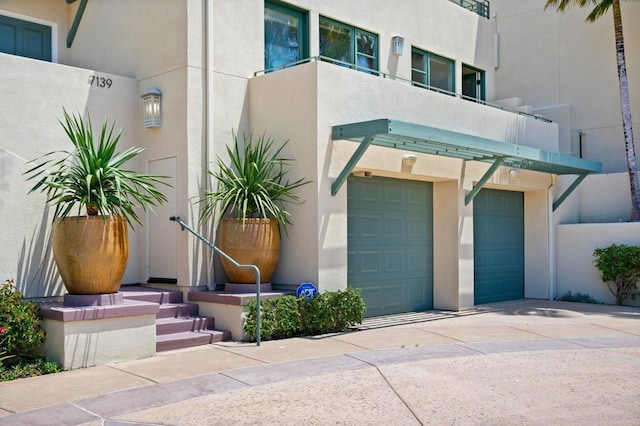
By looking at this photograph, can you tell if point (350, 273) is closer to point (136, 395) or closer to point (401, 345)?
point (401, 345)

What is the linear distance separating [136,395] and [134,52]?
261 inches

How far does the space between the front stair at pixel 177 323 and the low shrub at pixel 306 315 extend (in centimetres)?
58

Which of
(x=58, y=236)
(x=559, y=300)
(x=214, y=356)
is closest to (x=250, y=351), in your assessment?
(x=214, y=356)

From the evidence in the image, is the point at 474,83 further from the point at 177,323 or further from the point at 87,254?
the point at 87,254

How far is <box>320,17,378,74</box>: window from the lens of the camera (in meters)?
12.3

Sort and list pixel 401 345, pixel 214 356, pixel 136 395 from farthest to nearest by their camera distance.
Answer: pixel 401 345, pixel 214 356, pixel 136 395

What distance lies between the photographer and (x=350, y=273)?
Result: 10.9 metres

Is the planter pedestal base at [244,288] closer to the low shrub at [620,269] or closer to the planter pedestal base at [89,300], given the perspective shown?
the planter pedestal base at [89,300]

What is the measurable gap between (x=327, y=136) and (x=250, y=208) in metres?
1.64

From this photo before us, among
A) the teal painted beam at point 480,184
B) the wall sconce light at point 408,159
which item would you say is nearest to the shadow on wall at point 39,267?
the wall sconce light at point 408,159

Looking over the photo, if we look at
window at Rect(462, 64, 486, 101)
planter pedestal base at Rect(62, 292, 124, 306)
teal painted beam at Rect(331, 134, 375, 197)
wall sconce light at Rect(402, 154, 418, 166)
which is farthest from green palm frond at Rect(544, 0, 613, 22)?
planter pedestal base at Rect(62, 292, 124, 306)

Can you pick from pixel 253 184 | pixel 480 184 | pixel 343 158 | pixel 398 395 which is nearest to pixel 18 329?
pixel 253 184

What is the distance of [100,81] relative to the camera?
410 inches

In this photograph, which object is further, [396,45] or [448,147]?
[396,45]
